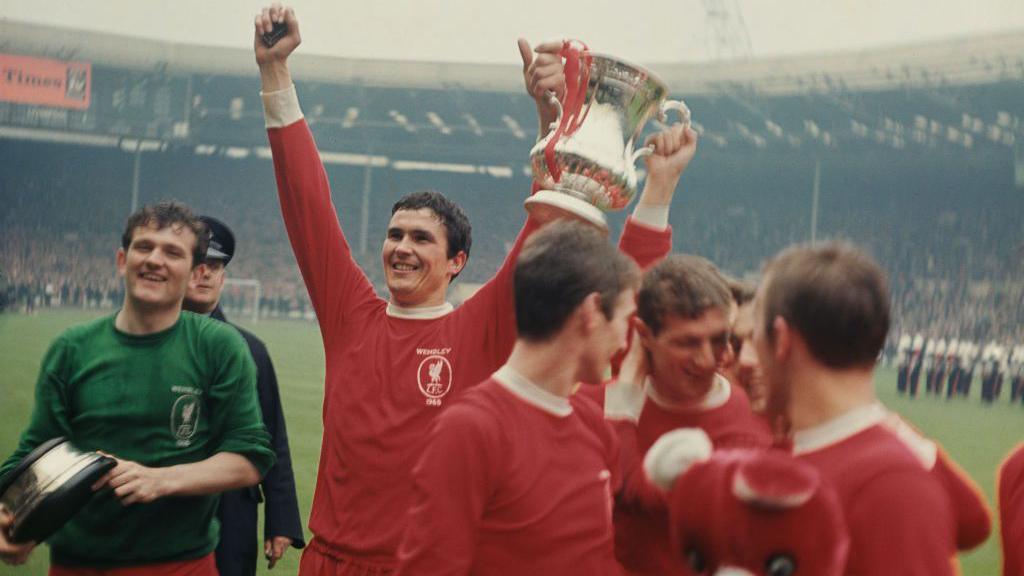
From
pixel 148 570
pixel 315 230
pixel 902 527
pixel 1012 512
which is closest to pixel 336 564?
pixel 148 570

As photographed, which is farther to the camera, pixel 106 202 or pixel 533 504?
pixel 106 202

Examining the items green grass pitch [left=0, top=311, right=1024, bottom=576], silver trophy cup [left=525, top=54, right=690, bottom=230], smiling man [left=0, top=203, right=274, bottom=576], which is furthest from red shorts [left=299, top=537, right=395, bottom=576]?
green grass pitch [left=0, top=311, right=1024, bottom=576]

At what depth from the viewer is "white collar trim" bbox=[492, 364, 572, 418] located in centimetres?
197

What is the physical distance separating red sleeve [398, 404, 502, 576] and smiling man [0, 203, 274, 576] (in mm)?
1016

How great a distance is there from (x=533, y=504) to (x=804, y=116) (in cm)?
3483

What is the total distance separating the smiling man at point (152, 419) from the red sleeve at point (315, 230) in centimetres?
27

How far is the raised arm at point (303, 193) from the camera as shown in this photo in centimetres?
279

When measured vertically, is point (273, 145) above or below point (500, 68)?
below

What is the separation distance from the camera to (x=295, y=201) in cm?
298

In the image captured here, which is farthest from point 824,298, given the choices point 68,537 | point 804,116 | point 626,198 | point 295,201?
point 804,116

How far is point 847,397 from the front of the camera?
161 centimetres

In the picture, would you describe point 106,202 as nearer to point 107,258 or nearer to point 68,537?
point 107,258

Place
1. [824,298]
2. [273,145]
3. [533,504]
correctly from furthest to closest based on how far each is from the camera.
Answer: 1. [273,145]
2. [533,504]
3. [824,298]

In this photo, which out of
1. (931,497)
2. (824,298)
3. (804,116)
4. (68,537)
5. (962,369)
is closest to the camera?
(931,497)
